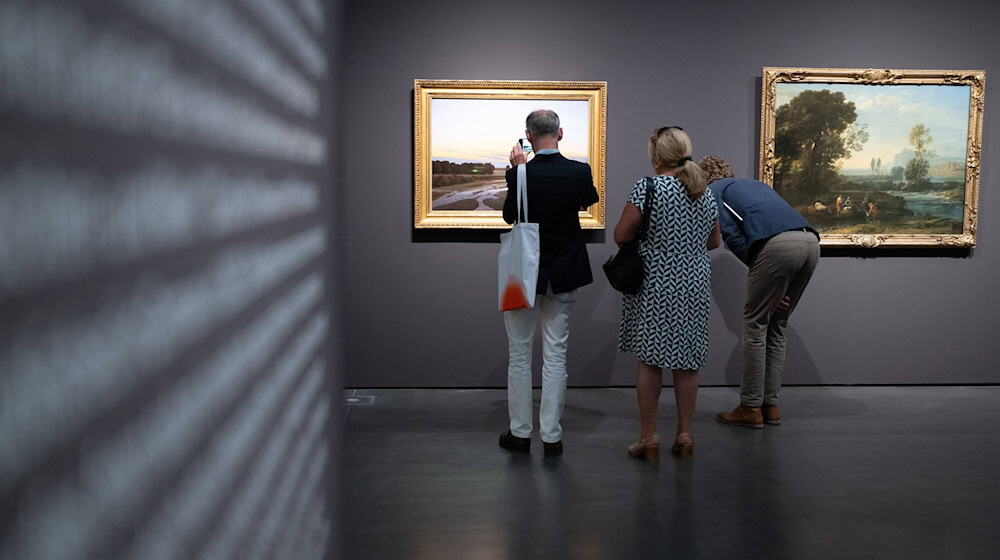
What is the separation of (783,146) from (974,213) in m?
1.47

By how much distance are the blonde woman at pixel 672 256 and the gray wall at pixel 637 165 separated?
68.0 inches

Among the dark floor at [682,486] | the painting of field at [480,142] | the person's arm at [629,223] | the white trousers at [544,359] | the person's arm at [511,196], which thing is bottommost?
the dark floor at [682,486]

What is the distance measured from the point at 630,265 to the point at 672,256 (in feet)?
0.65

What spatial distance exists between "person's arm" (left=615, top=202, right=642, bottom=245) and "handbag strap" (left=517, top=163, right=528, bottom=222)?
1.48 ft

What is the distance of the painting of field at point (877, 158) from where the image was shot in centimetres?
534

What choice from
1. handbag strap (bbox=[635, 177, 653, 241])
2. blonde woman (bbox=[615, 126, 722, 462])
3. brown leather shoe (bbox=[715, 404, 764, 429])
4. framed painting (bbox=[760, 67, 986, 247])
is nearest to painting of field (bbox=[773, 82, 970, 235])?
framed painting (bbox=[760, 67, 986, 247])

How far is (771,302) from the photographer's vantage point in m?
4.27

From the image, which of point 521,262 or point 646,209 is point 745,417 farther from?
point 521,262

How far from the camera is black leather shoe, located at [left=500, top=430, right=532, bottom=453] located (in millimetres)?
3873

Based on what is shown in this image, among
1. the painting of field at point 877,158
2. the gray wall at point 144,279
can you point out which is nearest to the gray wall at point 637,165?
the painting of field at point 877,158

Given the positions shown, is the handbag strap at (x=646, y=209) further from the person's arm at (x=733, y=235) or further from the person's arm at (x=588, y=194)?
the person's arm at (x=733, y=235)

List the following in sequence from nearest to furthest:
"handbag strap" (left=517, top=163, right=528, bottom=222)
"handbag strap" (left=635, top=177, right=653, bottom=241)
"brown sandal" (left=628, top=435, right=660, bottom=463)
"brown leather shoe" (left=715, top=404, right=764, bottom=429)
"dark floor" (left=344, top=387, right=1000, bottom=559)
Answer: "dark floor" (left=344, top=387, right=1000, bottom=559)
"handbag strap" (left=635, top=177, right=653, bottom=241)
"handbag strap" (left=517, top=163, right=528, bottom=222)
"brown sandal" (left=628, top=435, right=660, bottom=463)
"brown leather shoe" (left=715, top=404, right=764, bottom=429)

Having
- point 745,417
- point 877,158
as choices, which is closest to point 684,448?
point 745,417

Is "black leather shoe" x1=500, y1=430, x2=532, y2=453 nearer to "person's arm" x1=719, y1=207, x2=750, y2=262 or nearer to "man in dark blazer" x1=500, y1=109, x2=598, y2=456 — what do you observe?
"man in dark blazer" x1=500, y1=109, x2=598, y2=456
